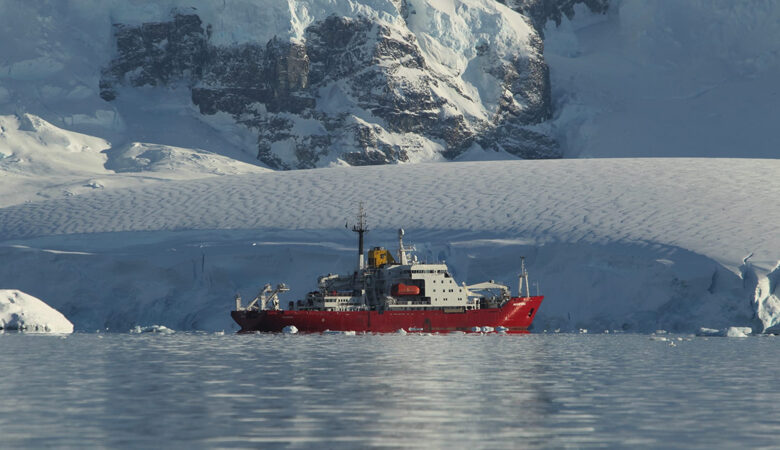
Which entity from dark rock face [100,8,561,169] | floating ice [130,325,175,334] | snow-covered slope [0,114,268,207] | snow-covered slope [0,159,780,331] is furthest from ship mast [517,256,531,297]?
dark rock face [100,8,561,169]

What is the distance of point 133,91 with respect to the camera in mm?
148250

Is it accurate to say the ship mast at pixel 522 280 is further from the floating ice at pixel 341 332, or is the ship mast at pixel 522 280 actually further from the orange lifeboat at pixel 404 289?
the floating ice at pixel 341 332

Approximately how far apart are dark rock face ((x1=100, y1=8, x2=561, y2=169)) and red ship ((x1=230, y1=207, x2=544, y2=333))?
84.6 m

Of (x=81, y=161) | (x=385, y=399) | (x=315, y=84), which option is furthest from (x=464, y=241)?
(x=315, y=84)

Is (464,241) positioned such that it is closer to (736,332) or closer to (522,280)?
(522,280)

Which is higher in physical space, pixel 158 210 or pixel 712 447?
pixel 158 210

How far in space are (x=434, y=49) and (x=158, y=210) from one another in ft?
265

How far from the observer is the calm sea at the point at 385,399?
1864cm

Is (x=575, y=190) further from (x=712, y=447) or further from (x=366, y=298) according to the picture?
(x=712, y=447)

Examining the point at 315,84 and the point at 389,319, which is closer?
the point at 389,319

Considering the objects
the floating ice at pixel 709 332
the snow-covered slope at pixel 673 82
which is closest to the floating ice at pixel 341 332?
the floating ice at pixel 709 332

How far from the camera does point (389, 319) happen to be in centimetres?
6084

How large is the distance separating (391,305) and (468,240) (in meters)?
8.51

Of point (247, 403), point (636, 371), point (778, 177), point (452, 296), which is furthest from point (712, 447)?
point (778, 177)
